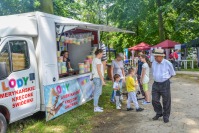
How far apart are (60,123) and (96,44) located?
13.8 ft

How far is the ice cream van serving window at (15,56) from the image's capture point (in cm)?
532

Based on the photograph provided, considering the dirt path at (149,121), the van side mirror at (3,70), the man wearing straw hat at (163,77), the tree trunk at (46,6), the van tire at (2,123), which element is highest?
the tree trunk at (46,6)

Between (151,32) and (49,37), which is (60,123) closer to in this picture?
(49,37)

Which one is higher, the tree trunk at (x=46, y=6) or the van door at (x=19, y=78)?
the tree trunk at (x=46, y=6)

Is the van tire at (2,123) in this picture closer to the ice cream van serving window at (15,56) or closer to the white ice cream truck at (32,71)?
the white ice cream truck at (32,71)

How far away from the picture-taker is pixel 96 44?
9875 mm

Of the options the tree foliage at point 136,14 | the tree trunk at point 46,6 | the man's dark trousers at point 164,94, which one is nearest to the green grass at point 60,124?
the man's dark trousers at point 164,94

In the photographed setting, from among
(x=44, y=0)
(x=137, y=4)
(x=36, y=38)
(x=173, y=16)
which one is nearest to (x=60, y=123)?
(x=36, y=38)

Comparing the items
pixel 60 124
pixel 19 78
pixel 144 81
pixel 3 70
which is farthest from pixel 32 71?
pixel 144 81

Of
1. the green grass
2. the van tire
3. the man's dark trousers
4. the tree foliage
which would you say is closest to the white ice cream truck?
the van tire

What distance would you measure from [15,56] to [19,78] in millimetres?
483

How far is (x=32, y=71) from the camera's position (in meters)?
5.98

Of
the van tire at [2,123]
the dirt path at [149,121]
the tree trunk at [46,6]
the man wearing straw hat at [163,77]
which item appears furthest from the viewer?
the tree trunk at [46,6]

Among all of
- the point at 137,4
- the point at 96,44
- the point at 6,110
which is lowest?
the point at 6,110
